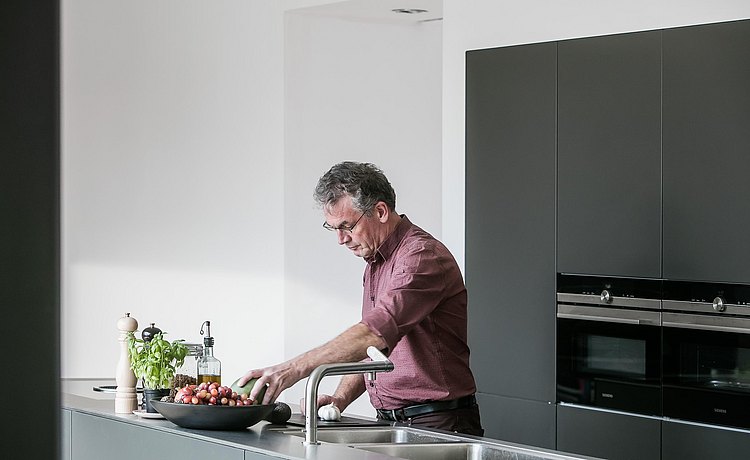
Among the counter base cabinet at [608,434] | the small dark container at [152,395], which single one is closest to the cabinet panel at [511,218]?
the counter base cabinet at [608,434]

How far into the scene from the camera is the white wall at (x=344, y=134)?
5996 millimetres

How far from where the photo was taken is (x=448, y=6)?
4.89 meters

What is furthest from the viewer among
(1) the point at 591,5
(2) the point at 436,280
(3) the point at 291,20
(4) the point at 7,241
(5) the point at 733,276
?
(3) the point at 291,20

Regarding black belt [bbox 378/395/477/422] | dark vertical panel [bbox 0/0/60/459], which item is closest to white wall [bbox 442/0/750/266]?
black belt [bbox 378/395/477/422]

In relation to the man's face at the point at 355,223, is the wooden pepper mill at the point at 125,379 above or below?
below

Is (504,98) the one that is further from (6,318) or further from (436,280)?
(6,318)

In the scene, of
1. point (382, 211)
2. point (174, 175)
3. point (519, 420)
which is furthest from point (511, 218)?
point (174, 175)

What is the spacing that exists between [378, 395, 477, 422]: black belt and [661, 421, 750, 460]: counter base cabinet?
3.34 ft

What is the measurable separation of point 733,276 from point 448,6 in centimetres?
186

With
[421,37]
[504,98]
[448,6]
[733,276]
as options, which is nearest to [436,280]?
[733,276]

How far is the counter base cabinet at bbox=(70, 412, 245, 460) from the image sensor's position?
108 inches

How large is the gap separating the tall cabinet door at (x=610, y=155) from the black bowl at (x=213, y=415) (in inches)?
68.8

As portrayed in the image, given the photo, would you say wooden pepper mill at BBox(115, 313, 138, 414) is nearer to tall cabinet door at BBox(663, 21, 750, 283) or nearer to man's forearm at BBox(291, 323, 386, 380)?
man's forearm at BBox(291, 323, 386, 380)

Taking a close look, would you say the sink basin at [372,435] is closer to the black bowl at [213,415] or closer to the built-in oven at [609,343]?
the black bowl at [213,415]
